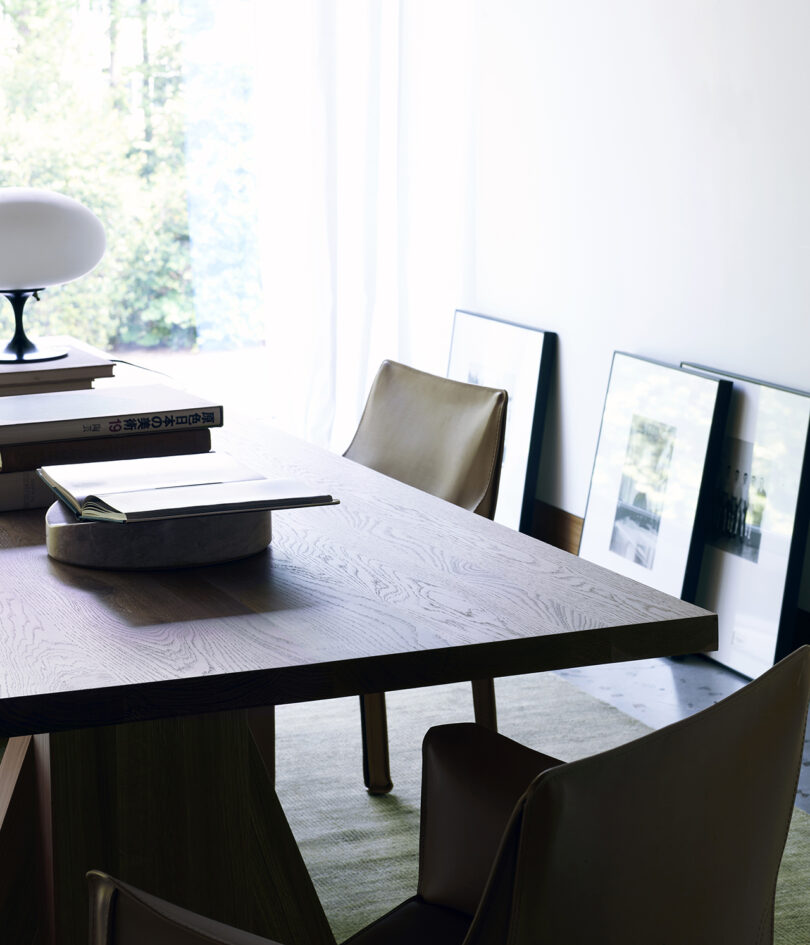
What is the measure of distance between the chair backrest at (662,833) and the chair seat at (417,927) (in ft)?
1.11

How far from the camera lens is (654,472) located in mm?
3193

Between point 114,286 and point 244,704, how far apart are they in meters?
3.58

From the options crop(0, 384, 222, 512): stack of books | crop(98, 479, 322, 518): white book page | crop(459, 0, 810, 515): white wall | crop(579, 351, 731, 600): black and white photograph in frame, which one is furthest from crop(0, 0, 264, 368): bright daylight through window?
crop(98, 479, 322, 518): white book page

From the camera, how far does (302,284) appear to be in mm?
4414

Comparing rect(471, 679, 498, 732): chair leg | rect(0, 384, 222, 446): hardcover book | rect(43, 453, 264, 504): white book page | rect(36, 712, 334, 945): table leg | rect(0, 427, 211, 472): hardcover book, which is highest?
rect(0, 384, 222, 446): hardcover book

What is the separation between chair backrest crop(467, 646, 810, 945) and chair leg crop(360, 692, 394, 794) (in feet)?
4.66

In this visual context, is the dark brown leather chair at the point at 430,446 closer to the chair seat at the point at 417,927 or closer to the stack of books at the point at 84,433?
the stack of books at the point at 84,433

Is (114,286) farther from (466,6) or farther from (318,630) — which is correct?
(318,630)

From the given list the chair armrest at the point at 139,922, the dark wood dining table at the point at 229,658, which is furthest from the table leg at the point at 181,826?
the chair armrest at the point at 139,922

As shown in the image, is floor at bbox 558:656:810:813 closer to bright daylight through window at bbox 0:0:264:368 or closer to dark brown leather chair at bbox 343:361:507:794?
dark brown leather chair at bbox 343:361:507:794

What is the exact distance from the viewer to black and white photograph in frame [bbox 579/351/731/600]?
119 inches

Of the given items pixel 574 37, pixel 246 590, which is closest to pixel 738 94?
pixel 574 37

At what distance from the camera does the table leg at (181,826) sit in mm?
1348

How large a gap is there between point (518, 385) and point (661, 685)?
4.21ft
